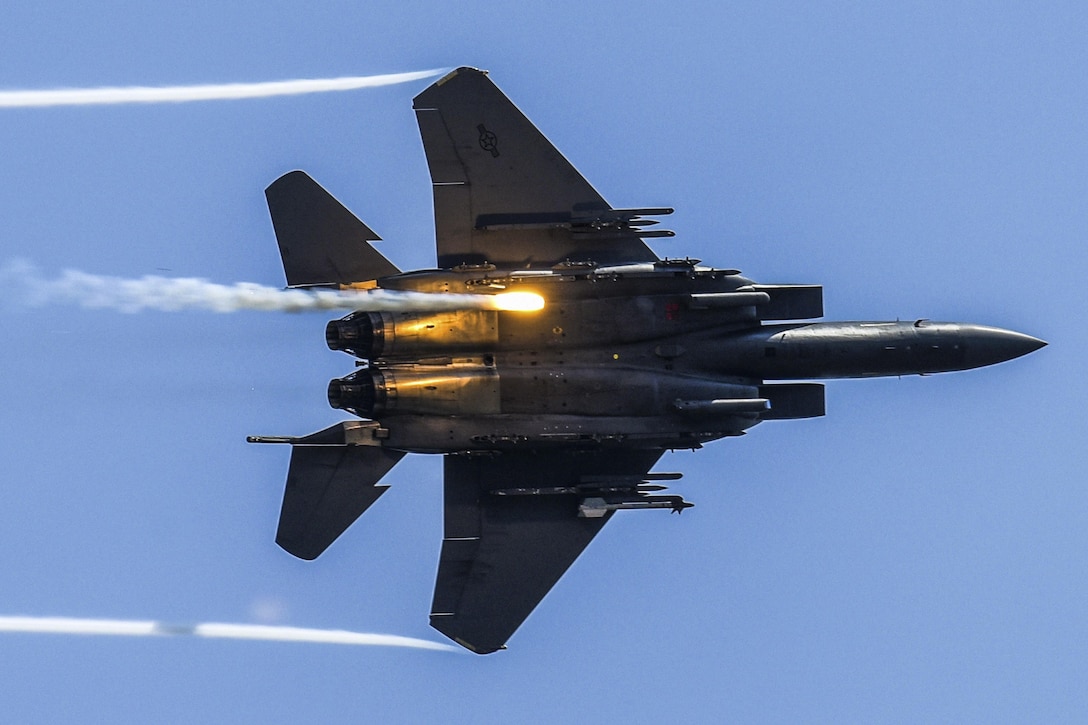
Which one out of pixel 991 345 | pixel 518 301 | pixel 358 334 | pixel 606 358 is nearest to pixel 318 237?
pixel 358 334

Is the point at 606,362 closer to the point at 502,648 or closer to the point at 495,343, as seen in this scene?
the point at 495,343

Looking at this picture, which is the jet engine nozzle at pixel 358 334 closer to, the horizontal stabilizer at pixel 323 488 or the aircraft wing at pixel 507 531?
the horizontal stabilizer at pixel 323 488

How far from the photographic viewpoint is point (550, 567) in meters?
25.2

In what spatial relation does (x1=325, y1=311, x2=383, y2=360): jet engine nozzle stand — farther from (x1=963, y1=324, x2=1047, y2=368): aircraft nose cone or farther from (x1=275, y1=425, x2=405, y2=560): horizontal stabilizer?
(x1=963, y1=324, x2=1047, y2=368): aircraft nose cone

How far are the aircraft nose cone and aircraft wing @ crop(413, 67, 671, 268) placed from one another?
422cm

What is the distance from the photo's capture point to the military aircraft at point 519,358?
24.0m

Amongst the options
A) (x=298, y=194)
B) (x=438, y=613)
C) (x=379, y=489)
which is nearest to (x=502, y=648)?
(x=438, y=613)

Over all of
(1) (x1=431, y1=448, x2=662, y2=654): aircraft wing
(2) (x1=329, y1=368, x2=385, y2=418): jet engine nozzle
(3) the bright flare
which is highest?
(3) the bright flare

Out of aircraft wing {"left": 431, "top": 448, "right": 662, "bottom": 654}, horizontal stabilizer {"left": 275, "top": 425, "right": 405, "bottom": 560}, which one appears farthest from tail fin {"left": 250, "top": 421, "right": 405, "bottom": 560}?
aircraft wing {"left": 431, "top": 448, "right": 662, "bottom": 654}

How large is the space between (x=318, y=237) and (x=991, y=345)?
8357mm

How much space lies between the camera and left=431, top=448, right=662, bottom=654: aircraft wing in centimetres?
2488

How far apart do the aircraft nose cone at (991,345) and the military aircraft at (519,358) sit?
1.11 m

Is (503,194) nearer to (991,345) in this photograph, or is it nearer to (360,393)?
(360,393)

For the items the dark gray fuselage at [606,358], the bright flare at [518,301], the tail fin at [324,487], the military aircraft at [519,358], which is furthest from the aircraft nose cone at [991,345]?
the tail fin at [324,487]
